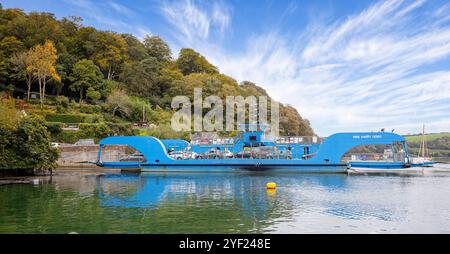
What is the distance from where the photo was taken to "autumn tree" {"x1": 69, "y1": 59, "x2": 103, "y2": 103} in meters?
54.3

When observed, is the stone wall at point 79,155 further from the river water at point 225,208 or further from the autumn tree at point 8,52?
the autumn tree at point 8,52

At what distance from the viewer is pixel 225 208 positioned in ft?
47.6

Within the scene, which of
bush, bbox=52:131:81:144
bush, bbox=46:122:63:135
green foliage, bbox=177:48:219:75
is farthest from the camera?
green foliage, bbox=177:48:219:75

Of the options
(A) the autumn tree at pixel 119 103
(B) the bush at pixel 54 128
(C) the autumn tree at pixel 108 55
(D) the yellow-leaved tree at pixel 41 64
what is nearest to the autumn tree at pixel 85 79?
(A) the autumn tree at pixel 119 103

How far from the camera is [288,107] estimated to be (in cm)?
7956

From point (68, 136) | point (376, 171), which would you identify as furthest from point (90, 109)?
point (376, 171)

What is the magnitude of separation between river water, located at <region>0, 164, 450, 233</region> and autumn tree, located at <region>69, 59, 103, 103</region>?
116 feet

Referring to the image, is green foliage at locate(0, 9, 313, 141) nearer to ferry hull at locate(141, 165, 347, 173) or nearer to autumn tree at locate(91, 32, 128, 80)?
autumn tree at locate(91, 32, 128, 80)

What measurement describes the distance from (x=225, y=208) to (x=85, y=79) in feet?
155

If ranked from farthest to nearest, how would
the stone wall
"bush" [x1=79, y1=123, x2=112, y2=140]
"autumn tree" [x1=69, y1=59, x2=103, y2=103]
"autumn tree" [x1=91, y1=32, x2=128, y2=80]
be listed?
"autumn tree" [x1=91, y1=32, x2=128, y2=80] < "autumn tree" [x1=69, y1=59, x2=103, y2=103] < "bush" [x1=79, y1=123, x2=112, y2=140] < the stone wall

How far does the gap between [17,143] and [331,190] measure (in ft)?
70.2

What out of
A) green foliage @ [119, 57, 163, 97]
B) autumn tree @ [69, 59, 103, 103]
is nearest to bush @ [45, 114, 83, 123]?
autumn tree @ [69, 59, 103, 103]
